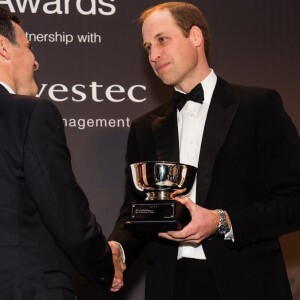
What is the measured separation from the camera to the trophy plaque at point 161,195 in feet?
8.73

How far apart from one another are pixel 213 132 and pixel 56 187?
3.01ft

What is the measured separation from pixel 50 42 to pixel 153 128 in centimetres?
103

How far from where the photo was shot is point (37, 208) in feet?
7.55

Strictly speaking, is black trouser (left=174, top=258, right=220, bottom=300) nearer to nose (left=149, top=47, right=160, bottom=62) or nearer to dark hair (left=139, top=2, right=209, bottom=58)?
nose (left=149, top=47, right=160, bottom=62)

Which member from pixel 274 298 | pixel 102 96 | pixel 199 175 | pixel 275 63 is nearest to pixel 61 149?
pixel 199 175

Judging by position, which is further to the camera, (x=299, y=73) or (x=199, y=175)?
(x=299, y=73)

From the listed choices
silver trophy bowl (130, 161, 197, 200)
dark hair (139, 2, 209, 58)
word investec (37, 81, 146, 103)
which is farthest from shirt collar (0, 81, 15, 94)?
word investec (37, 81, 146, 103)

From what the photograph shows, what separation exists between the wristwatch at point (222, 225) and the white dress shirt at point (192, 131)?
141 mm

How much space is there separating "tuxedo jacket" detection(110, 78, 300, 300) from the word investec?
90 cm

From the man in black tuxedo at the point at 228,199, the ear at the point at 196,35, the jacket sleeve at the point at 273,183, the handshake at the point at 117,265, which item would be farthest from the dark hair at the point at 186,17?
the handshake at the point at 117,265

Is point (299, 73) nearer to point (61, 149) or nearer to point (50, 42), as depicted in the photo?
point (50, 42)

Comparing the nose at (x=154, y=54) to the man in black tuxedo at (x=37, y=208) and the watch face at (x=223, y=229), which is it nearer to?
the watch face at (x=223, y=229)

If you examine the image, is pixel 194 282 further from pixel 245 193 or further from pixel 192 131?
pixel 192 131

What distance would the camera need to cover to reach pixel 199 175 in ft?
9.58
